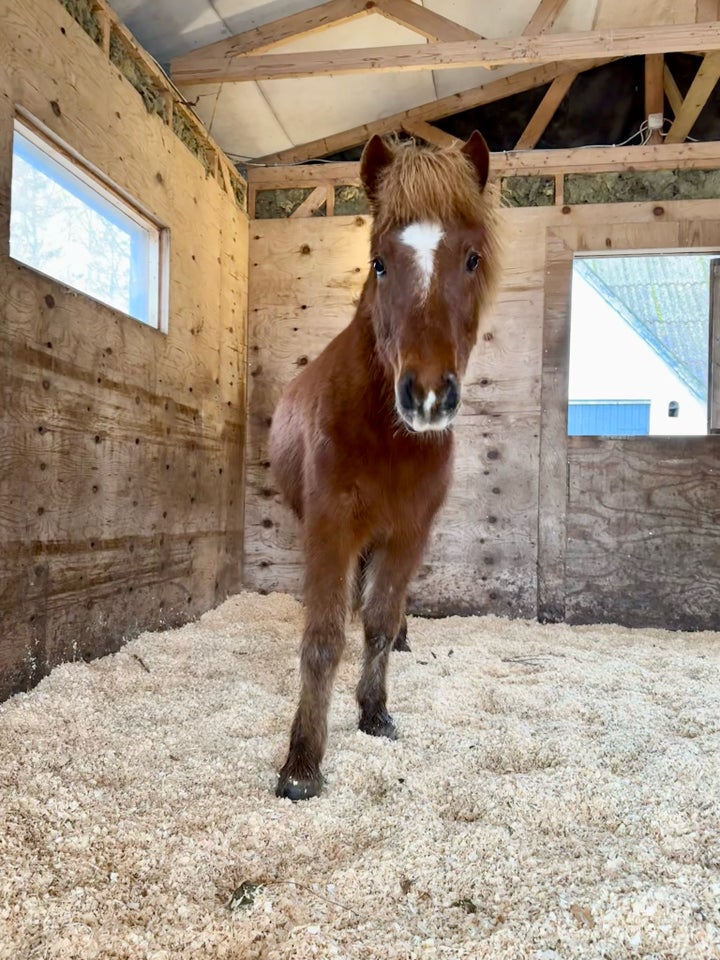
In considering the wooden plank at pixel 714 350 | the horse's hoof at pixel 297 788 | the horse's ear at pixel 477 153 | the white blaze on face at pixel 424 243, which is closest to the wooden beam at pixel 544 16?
the wooden plank at pixel 714 350

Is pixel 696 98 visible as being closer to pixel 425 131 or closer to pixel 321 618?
pixel 425 131

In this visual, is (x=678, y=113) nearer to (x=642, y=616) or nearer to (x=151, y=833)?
(x=642, y=616)

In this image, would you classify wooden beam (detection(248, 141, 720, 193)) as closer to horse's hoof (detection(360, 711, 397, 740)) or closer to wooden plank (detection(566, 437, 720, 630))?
wooden plank (detection(566, 437, 720, 630))

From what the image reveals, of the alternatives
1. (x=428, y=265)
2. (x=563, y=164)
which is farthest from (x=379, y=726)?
(x=563, y=164)

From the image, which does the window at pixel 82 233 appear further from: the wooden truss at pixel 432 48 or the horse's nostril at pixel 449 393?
the horse's nostril at pixel 449 393

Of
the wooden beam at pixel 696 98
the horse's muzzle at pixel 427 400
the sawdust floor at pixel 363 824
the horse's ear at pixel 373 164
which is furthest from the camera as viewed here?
the wooden beam at pixel 696 98

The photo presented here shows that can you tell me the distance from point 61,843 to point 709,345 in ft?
14.0

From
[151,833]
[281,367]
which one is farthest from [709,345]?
[151,833]

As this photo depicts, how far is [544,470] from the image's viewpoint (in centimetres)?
396

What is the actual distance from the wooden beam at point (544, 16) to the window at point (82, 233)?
224 cm

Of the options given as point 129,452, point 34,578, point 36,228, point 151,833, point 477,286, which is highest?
point 36,228

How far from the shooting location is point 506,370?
404 cm

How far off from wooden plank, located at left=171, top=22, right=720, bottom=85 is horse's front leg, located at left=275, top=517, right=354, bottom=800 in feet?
8.11

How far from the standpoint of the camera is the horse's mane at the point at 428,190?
1.66 meters
